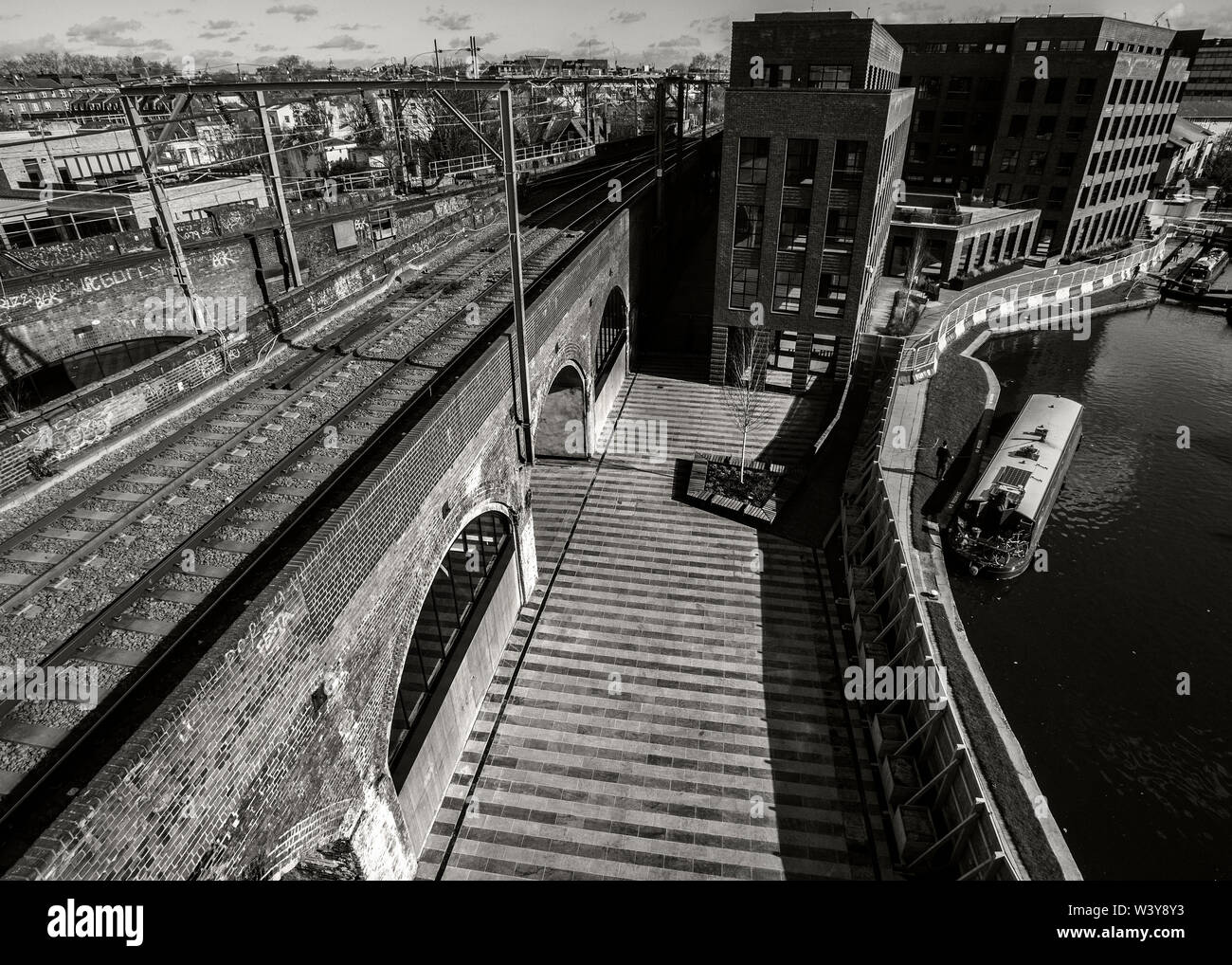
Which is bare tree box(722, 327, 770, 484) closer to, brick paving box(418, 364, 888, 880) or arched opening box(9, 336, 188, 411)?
brick paving box(418, 364, 888, 880)

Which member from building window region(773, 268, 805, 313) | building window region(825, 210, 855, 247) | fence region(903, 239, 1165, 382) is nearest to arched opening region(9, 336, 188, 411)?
building window region(773, 268, 805, 313)

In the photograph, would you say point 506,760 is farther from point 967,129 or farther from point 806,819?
point 967,129

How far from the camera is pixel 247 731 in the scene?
346 inches

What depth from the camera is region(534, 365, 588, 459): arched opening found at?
27.9 metres

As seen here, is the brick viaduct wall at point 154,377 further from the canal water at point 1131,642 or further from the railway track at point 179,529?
the canal water at point 1131,642

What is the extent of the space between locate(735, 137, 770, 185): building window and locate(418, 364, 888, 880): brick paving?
17.5 metres

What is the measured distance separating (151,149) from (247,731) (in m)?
18.3

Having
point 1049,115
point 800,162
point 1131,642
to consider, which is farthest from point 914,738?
point 1049,115

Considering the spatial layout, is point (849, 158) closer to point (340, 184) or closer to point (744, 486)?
point (744, 486)

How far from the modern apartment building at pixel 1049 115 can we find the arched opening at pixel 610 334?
144 ft

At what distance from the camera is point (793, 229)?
33344mm

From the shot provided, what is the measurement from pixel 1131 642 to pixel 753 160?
85.2 feet

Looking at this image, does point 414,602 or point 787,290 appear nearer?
point 414,602

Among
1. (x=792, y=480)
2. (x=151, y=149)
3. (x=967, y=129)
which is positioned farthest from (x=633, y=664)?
(x=967, y=129)
